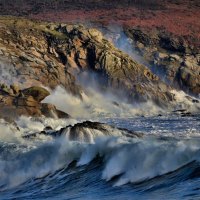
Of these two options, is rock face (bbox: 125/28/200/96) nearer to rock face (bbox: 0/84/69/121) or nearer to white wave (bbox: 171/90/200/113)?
white wave (bbox: 171/90/200/113)

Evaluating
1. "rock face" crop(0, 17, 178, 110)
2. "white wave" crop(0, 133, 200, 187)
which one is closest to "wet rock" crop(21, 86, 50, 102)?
"rock face" crop(0, 17, 178, 110)

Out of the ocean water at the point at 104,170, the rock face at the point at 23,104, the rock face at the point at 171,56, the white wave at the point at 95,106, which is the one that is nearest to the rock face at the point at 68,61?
the white wave at the point at 95,106

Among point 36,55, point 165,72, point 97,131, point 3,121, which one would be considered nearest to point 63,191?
point 97,131

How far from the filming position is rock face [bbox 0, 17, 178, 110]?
180 feet

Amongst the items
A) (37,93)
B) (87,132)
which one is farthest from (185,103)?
(87,132)

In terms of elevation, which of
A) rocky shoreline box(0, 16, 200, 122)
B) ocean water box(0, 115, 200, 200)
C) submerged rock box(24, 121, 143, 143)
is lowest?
rocky shoreline box(0, 16, 200, 122)

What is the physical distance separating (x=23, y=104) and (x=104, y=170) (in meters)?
22.5

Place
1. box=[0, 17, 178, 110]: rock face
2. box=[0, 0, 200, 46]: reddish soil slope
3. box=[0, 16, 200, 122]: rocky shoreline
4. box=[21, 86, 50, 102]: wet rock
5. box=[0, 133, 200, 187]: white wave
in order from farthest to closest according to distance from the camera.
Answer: box=[0, 0, 200, 46]: reddish soil slope, box=[0, 17, 178, 110]: rock face, box=[0, 16, 200, 122]: rocky shoreline, box=[21, 86, 50, 102]: wet rock, box=[0, 133, 200, 187]: white wave

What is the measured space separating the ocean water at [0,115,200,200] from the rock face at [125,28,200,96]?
52684 mm

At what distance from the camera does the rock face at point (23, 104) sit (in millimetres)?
36688

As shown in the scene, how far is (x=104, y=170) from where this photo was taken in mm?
15594

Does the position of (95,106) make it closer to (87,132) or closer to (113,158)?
(87,132)

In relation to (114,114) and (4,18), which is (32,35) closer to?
(4,18)

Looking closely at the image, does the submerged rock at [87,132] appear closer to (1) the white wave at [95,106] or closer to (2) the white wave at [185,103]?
(1) the white wave at [95,106]
